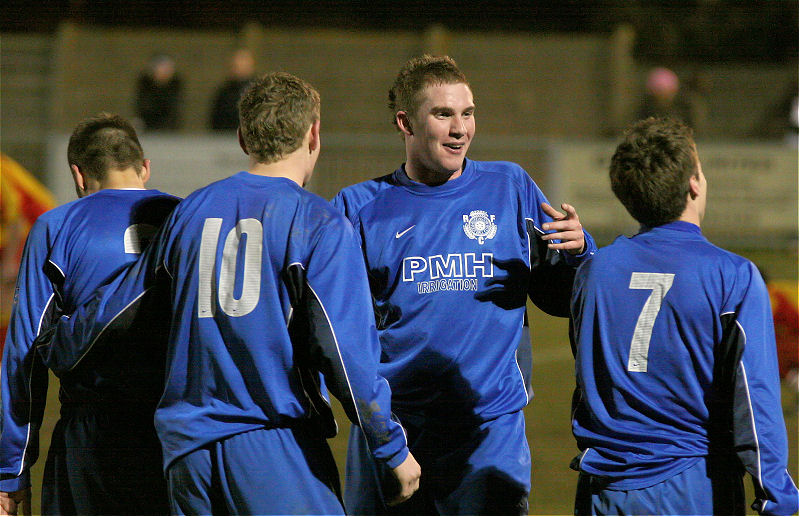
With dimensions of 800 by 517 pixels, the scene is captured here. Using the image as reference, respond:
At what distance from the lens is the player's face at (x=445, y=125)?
3699 millimetres

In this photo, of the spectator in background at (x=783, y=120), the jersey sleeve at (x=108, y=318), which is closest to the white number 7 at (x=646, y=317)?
the jersey sleeve at (x=108, y=318)

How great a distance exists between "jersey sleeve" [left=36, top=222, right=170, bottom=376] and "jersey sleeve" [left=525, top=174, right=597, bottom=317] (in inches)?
54.5

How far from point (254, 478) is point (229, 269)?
1.98ft

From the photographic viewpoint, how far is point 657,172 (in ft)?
9.97

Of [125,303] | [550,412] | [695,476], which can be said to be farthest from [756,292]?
[550,412]

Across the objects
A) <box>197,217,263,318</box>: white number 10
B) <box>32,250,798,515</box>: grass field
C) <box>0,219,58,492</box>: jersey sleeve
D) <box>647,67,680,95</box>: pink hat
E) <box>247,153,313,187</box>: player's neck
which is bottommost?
<box>32,250,798,515</box>: grass field

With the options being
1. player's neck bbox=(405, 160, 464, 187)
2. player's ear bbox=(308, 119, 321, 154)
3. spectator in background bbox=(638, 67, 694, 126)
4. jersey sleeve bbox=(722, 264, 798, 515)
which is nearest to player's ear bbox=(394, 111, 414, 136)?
player's neck bbox=(405, 160, 464, 187)

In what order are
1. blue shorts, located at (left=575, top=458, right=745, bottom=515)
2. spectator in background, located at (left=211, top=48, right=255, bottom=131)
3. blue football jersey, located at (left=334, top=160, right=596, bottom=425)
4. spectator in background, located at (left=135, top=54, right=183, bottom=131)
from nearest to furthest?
1. blue shorts, located at (left=575, top=458, right=745, bottom=515)
2. blue football jersey, located at (left=334, top=160, right=596, bottom=425)
3. spectator in background, located at (left=211, top=48, right=255, bottom=131)
4. spectator in background, located at (left=135, top=54, right=183, bottom=131)

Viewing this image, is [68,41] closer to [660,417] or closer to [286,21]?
[286,21]

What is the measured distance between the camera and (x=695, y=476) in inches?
115

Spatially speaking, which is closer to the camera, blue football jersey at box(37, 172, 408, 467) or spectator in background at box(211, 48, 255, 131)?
blue football jersey at box(37, 172, 408, 467)

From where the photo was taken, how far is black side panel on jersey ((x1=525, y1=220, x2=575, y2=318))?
146 inches

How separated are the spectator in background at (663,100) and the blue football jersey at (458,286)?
41.4 ft

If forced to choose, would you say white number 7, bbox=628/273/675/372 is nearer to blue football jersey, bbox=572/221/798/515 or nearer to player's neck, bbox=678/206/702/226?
blue football jersey, bbox=572/221/798/515
